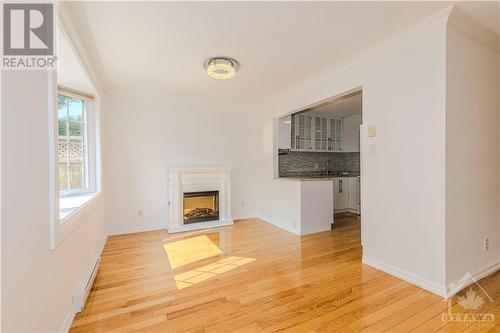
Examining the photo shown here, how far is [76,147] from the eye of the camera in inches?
118

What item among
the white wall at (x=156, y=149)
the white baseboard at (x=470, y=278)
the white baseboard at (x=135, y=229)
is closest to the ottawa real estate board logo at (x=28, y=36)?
the white wall at (x=156, y=149)

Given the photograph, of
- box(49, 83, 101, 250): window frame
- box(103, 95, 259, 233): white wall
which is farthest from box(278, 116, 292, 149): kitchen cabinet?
box(49, 83, 101, 250): window frame

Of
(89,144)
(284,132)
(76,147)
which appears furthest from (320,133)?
(76,147)

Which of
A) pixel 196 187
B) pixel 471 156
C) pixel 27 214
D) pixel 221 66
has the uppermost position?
pixel 221 66

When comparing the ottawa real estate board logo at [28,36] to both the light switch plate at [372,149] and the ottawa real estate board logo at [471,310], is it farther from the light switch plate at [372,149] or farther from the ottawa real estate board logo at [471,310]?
the ottawa real estate board logo at [471,310]

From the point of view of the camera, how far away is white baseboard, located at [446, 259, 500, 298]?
2.02 meters

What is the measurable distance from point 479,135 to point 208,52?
2905mm

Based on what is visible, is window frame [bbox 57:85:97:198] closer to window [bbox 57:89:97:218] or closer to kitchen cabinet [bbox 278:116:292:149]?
window [bbox 57:89:97:218]

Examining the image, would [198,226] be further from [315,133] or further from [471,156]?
[471,156]

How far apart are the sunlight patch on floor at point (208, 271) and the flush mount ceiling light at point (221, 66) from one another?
7.41ft

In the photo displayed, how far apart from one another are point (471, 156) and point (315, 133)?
341cm

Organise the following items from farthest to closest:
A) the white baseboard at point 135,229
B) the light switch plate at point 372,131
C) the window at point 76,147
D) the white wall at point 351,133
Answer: the white wall at point 351,133 < the white baseboard at point 135,229 < the window at point 76,147 < the light switch plate at point 372,131

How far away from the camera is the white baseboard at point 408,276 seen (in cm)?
201

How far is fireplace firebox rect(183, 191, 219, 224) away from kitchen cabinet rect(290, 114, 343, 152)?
2.07m
